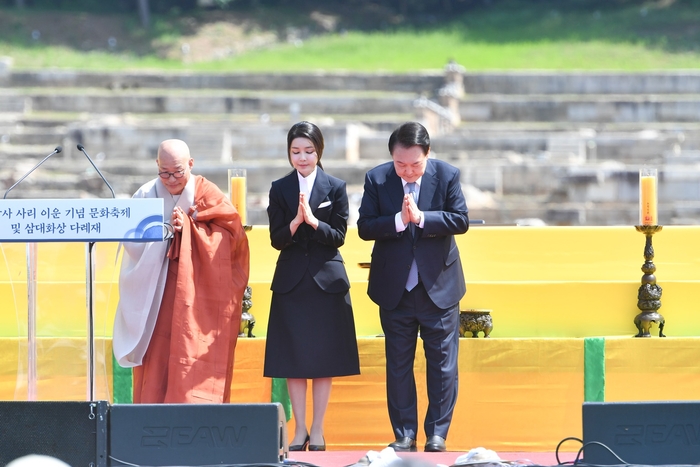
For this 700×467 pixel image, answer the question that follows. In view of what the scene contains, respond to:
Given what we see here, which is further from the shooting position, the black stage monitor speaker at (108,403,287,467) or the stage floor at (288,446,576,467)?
the stage floor at (288,446,576,467)

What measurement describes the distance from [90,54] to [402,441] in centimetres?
2401

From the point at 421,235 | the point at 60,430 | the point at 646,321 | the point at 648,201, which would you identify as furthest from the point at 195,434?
the point at 648,201

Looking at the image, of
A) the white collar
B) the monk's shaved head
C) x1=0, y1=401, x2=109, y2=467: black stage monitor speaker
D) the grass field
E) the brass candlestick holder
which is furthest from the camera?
the grass field

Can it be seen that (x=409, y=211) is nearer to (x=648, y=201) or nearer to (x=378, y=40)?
(x=648, y=201)

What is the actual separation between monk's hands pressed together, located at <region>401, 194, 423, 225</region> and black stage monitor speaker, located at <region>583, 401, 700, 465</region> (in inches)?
45.4

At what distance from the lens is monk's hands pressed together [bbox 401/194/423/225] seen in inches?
192

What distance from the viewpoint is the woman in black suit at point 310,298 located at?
5.17m

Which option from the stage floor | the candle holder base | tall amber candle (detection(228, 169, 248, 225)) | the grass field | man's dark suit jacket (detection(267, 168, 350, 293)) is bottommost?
the stage floor

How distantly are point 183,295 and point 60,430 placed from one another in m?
0.91

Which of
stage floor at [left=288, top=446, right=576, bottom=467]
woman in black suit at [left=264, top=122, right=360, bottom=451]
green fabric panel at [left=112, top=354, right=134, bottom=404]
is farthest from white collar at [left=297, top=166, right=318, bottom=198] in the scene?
green fabric panel at [left=112, top=354, right=134, bottom=404]

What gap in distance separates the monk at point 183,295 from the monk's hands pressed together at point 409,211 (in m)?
0.81

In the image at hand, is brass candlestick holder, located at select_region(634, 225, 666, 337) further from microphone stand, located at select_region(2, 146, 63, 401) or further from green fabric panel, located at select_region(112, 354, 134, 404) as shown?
microphone stand, located at select_region(2, 146, 63, 401)

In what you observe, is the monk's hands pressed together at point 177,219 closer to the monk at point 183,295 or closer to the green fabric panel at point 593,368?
the monk at point 183,295

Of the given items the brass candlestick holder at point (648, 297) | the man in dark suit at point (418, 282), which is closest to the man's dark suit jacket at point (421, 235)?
the man in dark suit at point (418, 282)
